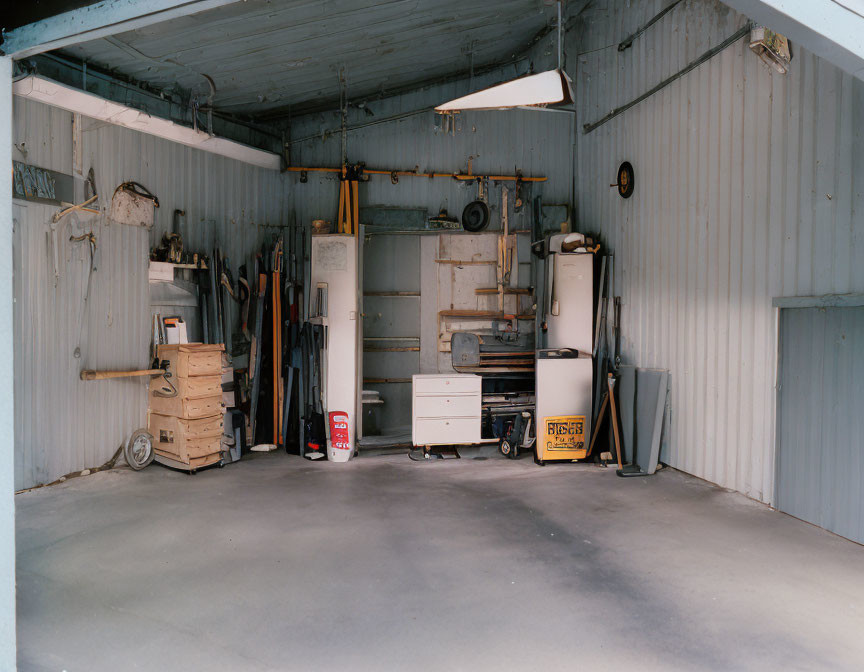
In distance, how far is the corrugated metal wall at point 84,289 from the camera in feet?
14.8

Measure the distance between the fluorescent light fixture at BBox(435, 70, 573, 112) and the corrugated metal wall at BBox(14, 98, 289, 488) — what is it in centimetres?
319

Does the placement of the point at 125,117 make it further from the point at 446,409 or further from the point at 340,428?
the point at 446,409

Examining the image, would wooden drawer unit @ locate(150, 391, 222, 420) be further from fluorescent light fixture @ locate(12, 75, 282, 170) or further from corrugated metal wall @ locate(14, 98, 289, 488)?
fluorescent light fixture @ locate(12, 75, 282, 170)

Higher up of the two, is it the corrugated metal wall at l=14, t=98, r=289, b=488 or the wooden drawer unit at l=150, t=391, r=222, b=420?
the corrugated metal wall at l=14, t=98, r=289, b=488

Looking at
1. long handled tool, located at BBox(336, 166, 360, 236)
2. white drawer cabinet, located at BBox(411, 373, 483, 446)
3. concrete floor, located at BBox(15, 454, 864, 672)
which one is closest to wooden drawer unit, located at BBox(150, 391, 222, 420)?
concrete floor, located at BBox(15, 454, 864, 672)

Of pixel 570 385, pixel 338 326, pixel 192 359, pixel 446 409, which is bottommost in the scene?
pixel 446 409

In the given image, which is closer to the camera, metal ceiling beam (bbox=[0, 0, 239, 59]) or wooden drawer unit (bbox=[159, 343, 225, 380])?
metal ceiling beam (bbox=[0, 0, 239, 59])

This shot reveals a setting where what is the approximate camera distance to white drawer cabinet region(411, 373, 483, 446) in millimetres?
5844

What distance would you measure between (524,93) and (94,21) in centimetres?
264

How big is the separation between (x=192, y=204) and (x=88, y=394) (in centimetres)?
214

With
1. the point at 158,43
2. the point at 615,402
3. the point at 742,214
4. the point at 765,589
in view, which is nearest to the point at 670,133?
the point at 742,214

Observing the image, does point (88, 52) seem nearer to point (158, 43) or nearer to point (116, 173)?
point (158, 43)

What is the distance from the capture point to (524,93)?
3.82 m

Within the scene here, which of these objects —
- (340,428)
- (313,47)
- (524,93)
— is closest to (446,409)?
(340,428)
